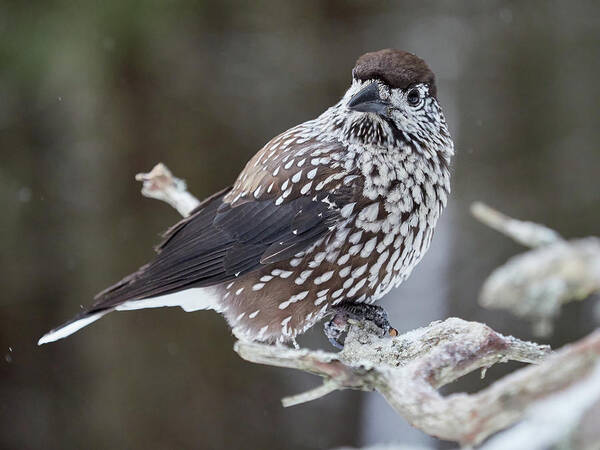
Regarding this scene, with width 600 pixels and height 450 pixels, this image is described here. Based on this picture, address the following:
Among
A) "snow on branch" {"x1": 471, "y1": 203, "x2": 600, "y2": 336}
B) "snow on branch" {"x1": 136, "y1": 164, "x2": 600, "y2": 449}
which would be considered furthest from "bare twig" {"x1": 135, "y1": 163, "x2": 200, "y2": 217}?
"snow on branch" {"x1": 471, "y1": 203, "x2": 600, "y2": 336}

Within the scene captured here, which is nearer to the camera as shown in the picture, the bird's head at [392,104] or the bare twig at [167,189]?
the bird's head at [392,104]

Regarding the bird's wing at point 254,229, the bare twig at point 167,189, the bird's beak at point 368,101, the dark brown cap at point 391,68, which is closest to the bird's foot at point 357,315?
the bird's wing at point 254,229

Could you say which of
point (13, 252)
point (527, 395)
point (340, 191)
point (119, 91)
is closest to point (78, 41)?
point (119, 91)

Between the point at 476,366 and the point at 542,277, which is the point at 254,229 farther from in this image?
the point at 542,277

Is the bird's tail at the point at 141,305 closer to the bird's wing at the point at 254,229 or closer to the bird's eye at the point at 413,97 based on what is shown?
the bird's wing at the point at 254,229

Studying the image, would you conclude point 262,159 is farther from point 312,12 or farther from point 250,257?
point 312,12

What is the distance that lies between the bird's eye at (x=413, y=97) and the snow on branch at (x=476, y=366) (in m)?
0.96

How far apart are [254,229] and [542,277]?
6.97ft

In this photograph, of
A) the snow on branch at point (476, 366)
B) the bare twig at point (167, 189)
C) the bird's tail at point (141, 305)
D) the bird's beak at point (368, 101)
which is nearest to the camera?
the snow on branch at point (476, 366)

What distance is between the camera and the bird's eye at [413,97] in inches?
129

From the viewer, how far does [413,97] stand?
3.31 meters

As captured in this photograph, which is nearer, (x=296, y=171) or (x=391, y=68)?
(x=391, y=68)

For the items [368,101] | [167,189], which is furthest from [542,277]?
[167,189]

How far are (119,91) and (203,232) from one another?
2991 millimetres
